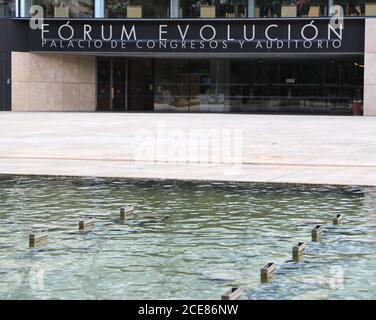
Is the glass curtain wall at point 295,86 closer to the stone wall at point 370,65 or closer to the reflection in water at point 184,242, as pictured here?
the stone wall at point 370,65

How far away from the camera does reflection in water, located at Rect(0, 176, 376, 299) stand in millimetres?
6461

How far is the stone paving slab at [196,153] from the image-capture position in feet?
47.5

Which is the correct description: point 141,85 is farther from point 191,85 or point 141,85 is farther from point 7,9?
point 7,9

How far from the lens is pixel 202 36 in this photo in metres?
44.6

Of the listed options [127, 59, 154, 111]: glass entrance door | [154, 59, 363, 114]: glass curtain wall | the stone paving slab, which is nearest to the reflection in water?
the stone paving slab

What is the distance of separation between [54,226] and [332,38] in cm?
3570

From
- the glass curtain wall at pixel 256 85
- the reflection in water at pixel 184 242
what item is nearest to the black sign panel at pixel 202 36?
the glass curtain wall at pixel 256 85

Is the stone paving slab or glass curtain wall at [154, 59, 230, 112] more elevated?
glass curtain wall at [154, 59, 230, 112]

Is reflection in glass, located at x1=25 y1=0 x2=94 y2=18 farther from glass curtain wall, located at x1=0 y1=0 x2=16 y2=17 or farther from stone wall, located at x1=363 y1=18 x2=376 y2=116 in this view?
stone wall, located at x1=363 y1=18 x2=376 y2=116

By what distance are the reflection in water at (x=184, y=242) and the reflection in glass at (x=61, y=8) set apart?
34.3 meters

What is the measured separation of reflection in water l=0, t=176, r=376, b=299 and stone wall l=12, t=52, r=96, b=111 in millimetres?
33924

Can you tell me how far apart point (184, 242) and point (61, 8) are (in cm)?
3949

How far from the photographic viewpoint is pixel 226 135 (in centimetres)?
2519
